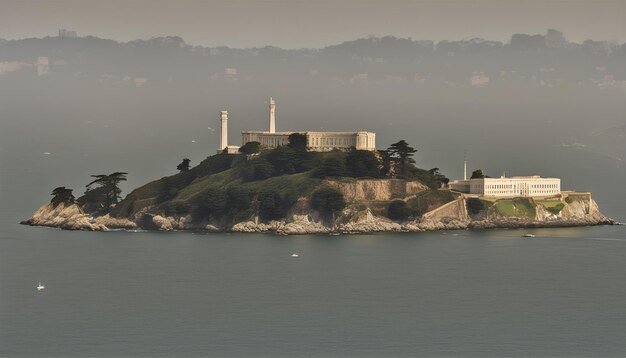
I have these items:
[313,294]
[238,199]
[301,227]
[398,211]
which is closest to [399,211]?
[398,211]

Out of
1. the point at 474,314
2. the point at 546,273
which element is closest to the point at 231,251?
the point at 546,273

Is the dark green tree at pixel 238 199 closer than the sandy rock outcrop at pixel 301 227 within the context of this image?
→ No

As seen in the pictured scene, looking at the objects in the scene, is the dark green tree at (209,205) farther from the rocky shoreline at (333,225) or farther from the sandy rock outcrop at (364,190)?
the sandy rock outcrop at (364,190)

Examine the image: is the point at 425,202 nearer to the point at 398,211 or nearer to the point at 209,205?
the point at 398,211

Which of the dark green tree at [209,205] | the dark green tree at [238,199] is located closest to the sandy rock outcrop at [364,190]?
the dark green tree at [238,199]

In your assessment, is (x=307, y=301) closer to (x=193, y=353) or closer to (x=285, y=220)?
(x=193, y=353)
